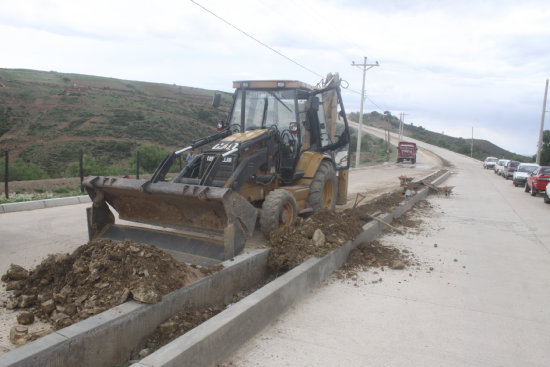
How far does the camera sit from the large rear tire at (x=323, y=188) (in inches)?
337

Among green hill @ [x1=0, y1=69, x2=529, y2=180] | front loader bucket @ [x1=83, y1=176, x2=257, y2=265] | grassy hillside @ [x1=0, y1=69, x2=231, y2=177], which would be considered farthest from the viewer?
grassy hillside @ [x1=0, y1=69, x2=231, y2=177]

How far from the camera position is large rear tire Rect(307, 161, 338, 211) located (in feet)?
28.1

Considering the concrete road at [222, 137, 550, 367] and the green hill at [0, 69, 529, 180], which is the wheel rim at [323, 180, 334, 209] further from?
the green hill at [0, 69, 529, 180]

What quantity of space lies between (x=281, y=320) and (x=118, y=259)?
183 cm

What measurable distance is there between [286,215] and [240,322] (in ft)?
11.9

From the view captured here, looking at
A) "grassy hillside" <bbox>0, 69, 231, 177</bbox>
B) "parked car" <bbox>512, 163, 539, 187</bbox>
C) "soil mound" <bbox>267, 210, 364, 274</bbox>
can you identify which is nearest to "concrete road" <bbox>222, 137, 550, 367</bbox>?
"soil mound" <bbox>267, 210, 364, 274</bbox>

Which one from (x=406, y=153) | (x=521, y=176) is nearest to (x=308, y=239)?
(x=521, y=176)

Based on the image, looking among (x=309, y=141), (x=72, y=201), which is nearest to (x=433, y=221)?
(x=309, y=141)

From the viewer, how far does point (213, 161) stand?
22.5 feet

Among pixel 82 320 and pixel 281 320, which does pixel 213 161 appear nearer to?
pixel 281 320

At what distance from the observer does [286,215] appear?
7.38 metres

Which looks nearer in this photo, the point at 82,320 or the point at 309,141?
the point at 82,320

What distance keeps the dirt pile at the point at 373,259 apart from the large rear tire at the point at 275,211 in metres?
1.29

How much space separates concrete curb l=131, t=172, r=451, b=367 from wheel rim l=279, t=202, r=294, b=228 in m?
1.35
